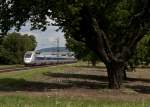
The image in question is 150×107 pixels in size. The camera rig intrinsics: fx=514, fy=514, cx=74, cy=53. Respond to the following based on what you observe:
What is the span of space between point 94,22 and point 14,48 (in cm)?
10391

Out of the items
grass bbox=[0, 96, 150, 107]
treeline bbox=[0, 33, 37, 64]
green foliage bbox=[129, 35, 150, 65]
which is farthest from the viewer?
treeline bbox=[0, 33, 37, 64]

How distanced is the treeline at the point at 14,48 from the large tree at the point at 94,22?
3263 inches

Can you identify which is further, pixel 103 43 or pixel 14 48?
pixel 14 48

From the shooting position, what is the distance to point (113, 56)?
1261 inches

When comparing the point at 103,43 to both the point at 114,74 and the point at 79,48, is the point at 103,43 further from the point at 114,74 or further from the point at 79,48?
the point at 79,48

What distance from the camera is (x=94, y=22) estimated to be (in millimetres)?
30969

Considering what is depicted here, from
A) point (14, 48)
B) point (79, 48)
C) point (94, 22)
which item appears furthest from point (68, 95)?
point (14, 48)

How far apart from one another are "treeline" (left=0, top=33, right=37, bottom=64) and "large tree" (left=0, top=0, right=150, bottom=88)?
272 feet

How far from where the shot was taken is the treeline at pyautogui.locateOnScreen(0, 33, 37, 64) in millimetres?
121081

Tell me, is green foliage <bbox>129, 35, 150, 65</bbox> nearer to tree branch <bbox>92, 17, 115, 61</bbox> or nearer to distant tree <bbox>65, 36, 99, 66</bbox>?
distant tree <bbox>65, 36, 99, 66</bbox>

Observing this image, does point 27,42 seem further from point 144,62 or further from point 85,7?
point 85,7

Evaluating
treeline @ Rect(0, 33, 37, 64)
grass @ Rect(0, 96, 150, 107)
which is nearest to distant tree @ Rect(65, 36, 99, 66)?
grass @ Rect(0, 96, 150, 107)

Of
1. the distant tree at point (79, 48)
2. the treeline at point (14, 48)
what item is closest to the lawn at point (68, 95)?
the distant tree at point (79, 48)

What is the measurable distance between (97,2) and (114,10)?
14.9 ft
